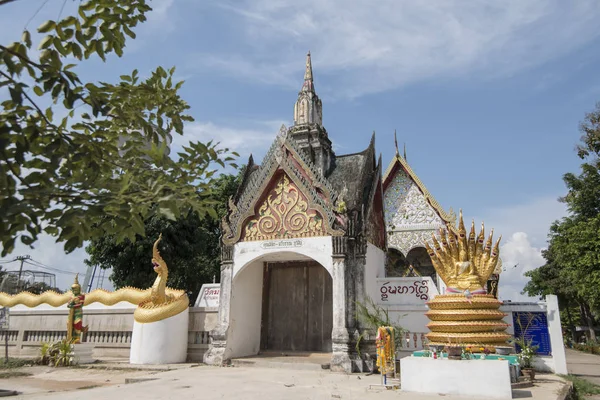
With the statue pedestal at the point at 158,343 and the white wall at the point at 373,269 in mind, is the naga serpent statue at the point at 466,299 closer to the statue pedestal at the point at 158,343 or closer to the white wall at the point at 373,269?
the white wall at the point at 373,269

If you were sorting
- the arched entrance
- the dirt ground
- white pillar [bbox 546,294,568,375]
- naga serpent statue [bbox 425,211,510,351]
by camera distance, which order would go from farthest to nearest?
the arched entrance
white pillar [bbox 546,294,568,375]
the dirt ground
naga serpent statue [bbox 425,211,510,351]

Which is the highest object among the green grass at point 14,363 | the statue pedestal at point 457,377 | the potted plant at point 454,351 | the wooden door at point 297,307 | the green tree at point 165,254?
the green tree at point 165,254

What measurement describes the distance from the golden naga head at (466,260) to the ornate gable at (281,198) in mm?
3362

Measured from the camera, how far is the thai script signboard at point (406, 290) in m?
11.5

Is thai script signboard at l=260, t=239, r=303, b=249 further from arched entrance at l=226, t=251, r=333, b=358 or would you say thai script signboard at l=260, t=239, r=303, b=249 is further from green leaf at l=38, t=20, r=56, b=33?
green leaf at l=38, t=20, r=56, b=33

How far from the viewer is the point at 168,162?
3666 mm

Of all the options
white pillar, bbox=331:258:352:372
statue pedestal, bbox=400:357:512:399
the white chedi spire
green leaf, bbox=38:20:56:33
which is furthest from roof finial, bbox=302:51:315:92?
green leaf, bbox=38:20:56:33

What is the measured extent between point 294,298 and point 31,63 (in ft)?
38.3

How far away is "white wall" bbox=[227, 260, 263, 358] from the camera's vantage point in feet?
41.1

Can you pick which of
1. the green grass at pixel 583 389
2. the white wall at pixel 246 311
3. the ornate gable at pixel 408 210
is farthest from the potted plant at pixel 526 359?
the ornate gable at pixel 408 210

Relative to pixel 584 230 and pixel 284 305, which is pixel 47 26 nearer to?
pixel 284 305

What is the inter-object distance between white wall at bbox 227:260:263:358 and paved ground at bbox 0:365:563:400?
1360 millimetres

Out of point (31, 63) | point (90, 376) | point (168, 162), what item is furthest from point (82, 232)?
point (90, 376)

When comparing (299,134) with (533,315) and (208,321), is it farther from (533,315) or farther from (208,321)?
(533,315)
